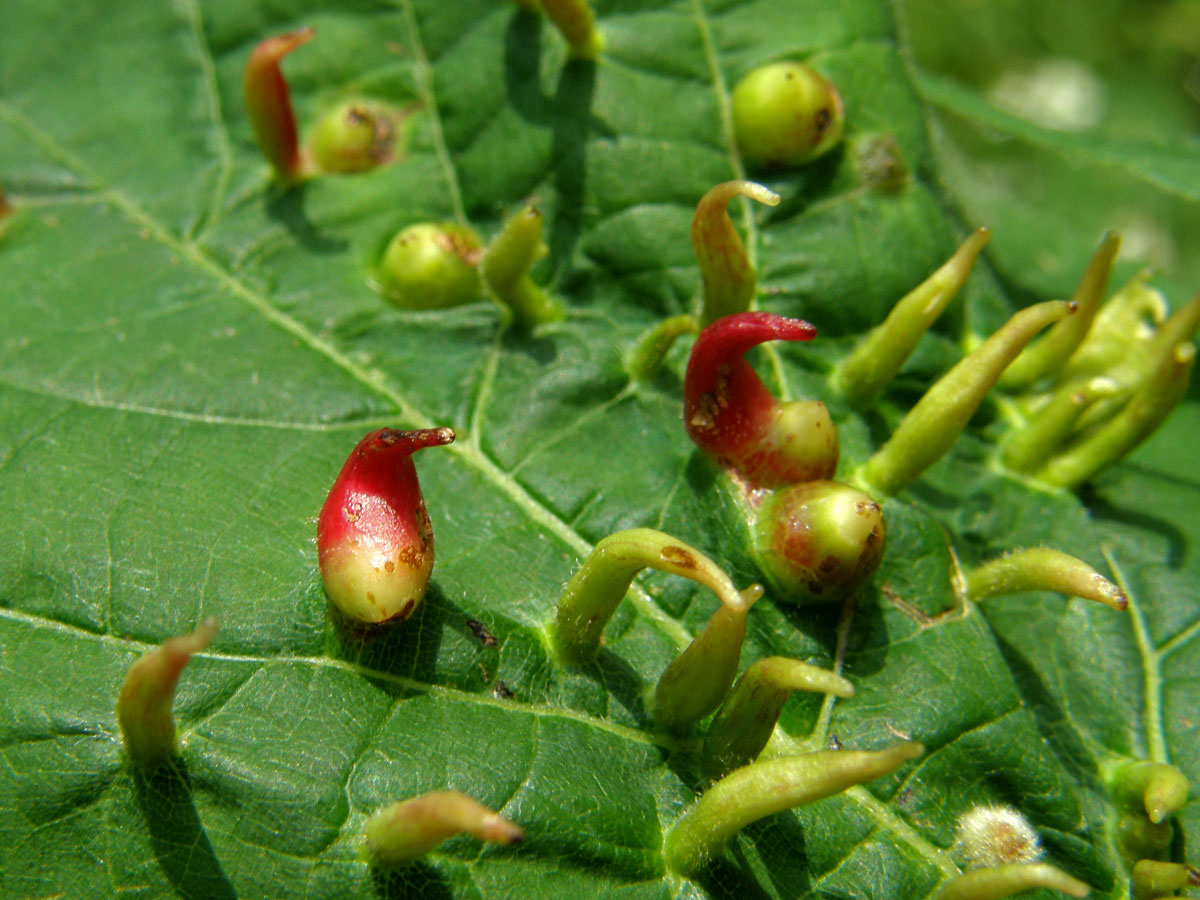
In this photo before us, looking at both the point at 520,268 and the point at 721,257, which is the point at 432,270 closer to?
the point at 520,268

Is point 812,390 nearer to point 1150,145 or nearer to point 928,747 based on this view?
point 928,747

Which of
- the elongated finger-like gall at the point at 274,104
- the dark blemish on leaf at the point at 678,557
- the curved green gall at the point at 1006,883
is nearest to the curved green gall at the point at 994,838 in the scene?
the curved green gall at the point at 1006,883

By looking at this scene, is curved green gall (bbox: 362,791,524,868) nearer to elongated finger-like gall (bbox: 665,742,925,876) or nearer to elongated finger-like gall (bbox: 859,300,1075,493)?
elongated finger-like gall (bbox: 665,742,925,876)

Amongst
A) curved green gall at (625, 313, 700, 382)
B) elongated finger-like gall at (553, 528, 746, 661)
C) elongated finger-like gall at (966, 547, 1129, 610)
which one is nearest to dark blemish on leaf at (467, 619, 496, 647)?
elongated finger-like gall at (553, 528, 746, 661)

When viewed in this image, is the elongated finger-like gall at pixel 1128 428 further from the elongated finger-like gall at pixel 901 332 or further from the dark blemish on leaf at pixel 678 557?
the dark blemish on leaf at pixel 678 557

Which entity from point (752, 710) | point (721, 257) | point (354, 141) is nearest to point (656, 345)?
point (721, 257)

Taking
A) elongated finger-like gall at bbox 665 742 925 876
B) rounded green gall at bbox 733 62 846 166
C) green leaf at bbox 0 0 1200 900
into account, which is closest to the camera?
elongated finger-like gall at bbox 665 742 925 876

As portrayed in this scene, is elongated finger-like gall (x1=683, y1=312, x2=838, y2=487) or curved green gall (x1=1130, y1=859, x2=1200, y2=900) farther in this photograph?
elongated finger-like gall (x1=683, y1=312, x2=838, y2=487)

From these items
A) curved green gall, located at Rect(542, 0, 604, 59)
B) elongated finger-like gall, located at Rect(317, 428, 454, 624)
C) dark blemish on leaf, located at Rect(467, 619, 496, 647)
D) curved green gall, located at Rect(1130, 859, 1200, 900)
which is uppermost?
curved green gall, located at Rect(542, 0, 604, 59)
